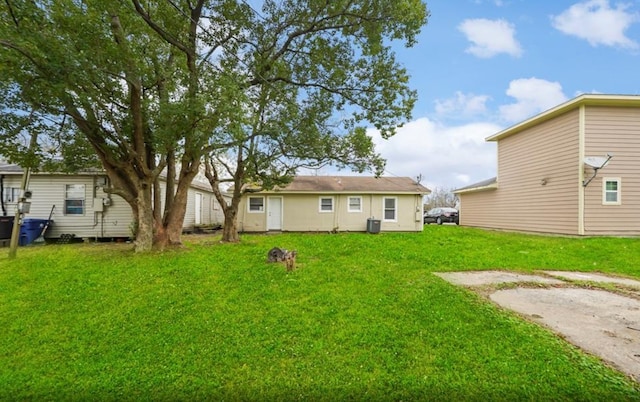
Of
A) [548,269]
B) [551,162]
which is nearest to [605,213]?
[551,162]

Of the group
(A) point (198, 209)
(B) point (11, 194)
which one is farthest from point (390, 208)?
(B) point (11, 194)

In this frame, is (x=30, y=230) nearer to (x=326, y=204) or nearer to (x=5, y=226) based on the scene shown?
(x=5, y=226)

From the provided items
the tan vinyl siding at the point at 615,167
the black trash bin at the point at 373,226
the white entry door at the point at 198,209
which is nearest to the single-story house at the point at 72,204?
the white entry door at the point at 198,209

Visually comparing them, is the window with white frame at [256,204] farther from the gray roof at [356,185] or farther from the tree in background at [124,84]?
the tree in background at [124,84]

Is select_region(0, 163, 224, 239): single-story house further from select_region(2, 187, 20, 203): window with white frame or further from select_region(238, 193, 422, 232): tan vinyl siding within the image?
select_region(238, 193, 422, 232): tan vinyl siding

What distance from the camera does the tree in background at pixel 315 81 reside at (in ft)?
28.5

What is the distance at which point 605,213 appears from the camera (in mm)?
11195

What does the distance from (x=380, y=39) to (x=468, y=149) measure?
17.4m

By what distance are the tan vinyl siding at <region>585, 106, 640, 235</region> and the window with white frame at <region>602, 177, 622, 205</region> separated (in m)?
0.11

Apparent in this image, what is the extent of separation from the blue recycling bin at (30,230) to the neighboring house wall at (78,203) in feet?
1.25

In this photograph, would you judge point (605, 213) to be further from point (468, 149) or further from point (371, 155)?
point (468, 149)

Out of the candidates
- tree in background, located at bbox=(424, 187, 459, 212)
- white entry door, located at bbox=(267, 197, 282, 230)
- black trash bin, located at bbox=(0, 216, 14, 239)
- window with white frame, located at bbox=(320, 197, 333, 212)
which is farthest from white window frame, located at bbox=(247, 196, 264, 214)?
tree in background, located at bbox=(424, 187, 459, 212)

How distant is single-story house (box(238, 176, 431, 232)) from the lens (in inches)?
653

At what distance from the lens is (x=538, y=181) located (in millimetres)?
13398
